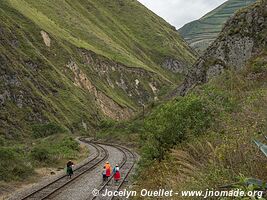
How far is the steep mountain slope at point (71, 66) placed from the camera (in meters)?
66.9

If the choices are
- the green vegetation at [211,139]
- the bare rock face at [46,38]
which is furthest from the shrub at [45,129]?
the green vegetation at [211,139]

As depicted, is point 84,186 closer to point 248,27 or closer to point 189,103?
point 189,103

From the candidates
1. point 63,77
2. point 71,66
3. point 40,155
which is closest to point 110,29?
point 71,66

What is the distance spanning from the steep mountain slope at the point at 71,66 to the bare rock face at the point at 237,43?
3162 centimetres

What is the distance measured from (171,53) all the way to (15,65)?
11421cm

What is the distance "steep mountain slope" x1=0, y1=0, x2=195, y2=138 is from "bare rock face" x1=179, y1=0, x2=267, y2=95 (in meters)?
31.6

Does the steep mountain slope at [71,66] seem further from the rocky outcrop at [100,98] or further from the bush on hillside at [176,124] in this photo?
the bush on hillside at [176,124]

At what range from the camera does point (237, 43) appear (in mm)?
34125

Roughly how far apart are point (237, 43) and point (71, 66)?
67.6 metres

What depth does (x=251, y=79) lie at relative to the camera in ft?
53.0

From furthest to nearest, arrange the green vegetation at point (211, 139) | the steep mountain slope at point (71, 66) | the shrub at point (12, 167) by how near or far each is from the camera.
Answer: the steep mountain slope at point (71, 66) → the shrub at point (12, 167) → the green vegetation at point (211, 139)

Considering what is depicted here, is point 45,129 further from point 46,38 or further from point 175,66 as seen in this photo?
point 175,66

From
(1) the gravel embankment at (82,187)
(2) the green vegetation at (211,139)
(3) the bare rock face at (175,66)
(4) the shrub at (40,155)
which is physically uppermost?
(3) the bare rock face at (175,66)

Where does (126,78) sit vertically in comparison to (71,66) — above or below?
below
